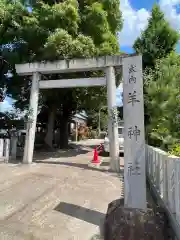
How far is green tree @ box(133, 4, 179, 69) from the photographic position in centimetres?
1373

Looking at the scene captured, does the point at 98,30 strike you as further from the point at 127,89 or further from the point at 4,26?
the point at 127,89

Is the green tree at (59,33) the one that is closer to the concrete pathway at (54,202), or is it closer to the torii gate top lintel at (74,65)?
the torii gate top lintel at (74,65)

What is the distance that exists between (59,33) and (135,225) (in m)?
9.40

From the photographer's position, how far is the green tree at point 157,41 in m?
13.7

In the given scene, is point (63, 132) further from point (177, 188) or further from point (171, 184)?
point (177, 188)

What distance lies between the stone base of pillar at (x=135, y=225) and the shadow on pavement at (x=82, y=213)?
0.58 metres

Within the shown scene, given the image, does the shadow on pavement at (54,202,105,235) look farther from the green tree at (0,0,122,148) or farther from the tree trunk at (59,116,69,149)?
the tree trunk at (59,116,69,149)

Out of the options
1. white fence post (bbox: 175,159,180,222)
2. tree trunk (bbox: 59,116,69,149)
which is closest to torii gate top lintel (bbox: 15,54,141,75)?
white fence post (bbox: 175,159,180,222)

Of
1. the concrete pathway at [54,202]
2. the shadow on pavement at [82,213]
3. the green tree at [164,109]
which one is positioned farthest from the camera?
the green tree at [164,109]

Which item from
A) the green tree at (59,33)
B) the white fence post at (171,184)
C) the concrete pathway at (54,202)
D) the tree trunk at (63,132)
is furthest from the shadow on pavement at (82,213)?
the tree trunk at (63,132)

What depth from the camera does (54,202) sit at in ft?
16.0

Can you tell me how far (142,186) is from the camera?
358cm

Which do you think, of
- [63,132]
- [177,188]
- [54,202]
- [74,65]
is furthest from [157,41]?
[177,188]

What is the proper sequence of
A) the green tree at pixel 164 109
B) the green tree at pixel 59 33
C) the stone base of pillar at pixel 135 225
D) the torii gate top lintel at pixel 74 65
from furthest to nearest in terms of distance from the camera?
1. the green tree at pixel 59 33
2. the torii gate top lintel at pixel 74 65
3. the green tree at pixel 164 109
4. the stone base of pillar at pixel 135 225
